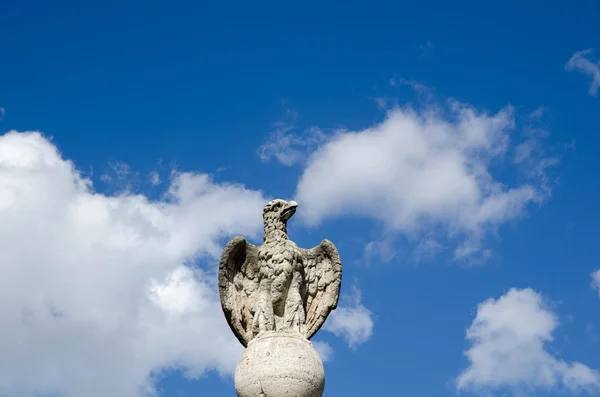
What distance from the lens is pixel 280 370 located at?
14.8 m

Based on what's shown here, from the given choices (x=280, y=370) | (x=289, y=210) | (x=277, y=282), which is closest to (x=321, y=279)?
(x=277, y=282)

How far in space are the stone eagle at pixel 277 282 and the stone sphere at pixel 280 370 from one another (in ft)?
1.97

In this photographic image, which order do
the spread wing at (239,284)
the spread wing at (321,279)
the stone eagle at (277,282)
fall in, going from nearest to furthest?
the stone eagle at (277,282) < the spread wing at (239,284) < the spread wing at (321,279)

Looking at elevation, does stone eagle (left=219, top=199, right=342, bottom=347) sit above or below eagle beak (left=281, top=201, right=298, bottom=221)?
below

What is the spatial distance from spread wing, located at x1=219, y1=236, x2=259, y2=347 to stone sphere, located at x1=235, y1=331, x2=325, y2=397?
926mm

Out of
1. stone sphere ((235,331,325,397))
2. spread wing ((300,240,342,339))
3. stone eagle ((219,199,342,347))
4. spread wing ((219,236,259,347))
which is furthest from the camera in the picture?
spread wing ((300,240,342,339))

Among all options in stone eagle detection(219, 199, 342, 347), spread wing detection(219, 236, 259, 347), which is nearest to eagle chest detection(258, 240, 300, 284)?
stone eagle detection(219, 199, 342, 347)

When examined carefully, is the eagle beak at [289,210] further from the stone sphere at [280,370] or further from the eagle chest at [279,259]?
the stone sphere at [280,370]

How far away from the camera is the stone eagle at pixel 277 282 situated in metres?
16.0

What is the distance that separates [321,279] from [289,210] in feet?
4.02

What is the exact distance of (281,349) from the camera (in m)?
15.1

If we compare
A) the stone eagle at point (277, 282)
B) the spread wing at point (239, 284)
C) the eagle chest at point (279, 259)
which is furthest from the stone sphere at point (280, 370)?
the eagle chest at point (279, 259)

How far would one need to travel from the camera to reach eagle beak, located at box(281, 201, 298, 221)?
54.2 ft

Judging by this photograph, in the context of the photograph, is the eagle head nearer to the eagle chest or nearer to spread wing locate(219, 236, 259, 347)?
the eagle chest
